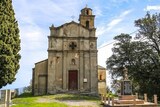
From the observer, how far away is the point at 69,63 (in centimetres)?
3762

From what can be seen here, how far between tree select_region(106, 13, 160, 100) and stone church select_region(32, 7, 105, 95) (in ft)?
10.6

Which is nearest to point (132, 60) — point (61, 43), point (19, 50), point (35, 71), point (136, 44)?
point (136, 44)

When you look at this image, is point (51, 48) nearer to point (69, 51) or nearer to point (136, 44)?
point (69, 51)

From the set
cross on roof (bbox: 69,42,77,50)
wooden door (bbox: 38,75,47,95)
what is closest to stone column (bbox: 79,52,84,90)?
cross on roof (bbox: 69,42,77,50)

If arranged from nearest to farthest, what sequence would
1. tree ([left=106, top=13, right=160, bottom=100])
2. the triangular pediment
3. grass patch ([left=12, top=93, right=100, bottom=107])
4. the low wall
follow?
the low wall, grass patch ([left=12, top=93, right=100, bottom=107]), tree ([left=106, top=13, right=160, bottom=100]), the triangular pediment

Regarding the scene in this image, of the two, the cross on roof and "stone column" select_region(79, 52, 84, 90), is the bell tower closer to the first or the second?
the cross on roof

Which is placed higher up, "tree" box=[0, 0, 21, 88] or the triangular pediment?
the triangular pediment

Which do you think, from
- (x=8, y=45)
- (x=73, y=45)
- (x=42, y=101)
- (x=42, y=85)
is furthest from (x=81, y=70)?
(x=8, y=45)

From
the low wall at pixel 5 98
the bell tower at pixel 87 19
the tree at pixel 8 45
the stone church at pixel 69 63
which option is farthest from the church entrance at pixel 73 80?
the low wall at pixel 5 98

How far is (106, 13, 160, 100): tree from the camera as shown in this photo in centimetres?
3353

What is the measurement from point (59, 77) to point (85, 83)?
3843 mm

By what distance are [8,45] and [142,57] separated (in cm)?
1850

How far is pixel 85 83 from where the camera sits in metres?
37.2

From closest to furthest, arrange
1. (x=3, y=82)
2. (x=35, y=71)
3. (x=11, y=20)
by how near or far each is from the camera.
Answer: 1. (x=3, y=82)
2. (x=11, y=20)
3. (x=35, y=71)
